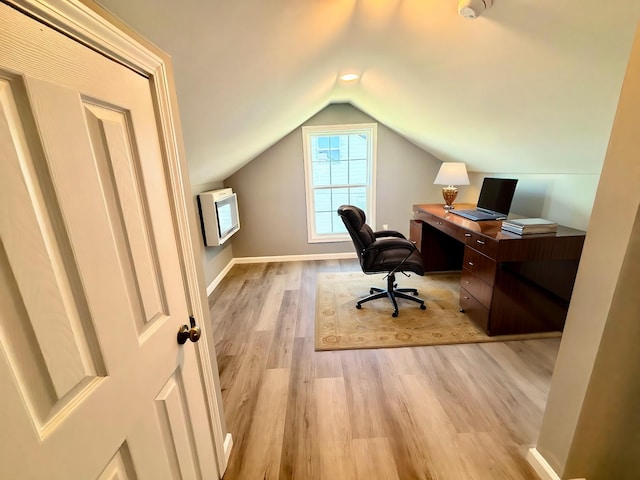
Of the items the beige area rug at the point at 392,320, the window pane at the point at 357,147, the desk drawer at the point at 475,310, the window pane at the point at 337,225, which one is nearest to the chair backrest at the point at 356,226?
the beige area rug at the point at 392,320

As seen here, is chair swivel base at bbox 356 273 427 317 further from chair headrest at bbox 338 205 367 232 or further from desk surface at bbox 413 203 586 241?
desk surface at bbox 413 203 586 241

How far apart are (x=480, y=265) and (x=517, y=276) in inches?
10.1

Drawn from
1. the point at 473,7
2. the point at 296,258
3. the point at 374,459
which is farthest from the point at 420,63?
the point at 296,258

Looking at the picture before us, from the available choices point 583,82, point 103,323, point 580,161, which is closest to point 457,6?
point 583,82

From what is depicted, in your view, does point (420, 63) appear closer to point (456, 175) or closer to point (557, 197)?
point (456, 175)

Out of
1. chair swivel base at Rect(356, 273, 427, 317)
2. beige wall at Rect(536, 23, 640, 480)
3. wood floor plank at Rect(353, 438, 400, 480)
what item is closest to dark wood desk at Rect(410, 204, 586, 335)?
chair swivel base at Rect(356, 273, 427, 317)

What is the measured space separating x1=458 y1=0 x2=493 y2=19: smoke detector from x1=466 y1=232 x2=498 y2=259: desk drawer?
4.62ft

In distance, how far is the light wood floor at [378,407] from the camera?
50.6 inches

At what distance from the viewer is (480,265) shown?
224 cm

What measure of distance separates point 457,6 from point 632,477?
215 centimetres

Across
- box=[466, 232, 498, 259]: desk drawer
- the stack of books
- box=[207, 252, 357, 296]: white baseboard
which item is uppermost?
the stack of books

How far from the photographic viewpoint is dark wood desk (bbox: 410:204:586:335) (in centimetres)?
196

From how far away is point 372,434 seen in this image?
4.69ft

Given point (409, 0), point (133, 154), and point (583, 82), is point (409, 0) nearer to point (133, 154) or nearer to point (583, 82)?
point (583, 82)
